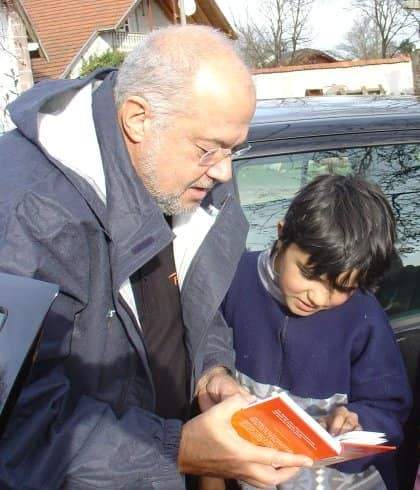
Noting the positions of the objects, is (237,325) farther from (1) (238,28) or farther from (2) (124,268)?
(1) (238,28)

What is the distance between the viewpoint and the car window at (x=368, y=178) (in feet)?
7.63

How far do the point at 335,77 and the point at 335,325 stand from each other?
2092 cm

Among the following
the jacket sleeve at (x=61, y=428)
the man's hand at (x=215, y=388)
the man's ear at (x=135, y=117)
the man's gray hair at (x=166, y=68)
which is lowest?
the man's hand at (x=215, y=388)

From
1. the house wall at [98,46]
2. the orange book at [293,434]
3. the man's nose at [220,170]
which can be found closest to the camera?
the orange book at [293,434]

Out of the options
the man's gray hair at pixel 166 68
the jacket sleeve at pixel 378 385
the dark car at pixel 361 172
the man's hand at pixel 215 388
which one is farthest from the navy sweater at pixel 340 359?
the man's gray hair at pixel 166 68

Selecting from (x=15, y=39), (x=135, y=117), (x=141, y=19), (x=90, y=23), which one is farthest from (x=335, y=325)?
(x=141, y=19)

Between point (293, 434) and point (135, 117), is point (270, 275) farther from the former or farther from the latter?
point (293, 434)

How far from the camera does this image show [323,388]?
1.98 meters

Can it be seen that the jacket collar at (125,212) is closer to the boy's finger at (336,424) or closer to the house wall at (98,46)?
the boy's finger at (336,424)

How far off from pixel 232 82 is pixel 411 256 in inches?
41.6

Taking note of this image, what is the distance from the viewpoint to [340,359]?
198 cm

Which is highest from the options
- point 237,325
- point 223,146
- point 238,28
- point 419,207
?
point 238,28

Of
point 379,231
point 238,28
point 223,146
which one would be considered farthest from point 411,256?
point 238,28

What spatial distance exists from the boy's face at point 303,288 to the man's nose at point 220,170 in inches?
12.1
